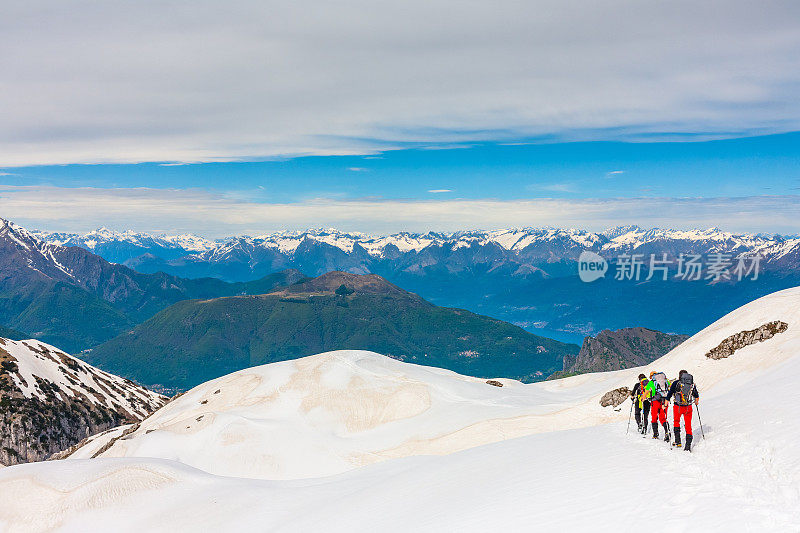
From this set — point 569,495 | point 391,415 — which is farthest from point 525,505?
point 391,415

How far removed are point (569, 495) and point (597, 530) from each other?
169 inches

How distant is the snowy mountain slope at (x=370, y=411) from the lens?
153ft

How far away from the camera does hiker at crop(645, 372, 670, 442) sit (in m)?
27.9

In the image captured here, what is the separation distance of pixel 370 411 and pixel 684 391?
141ft

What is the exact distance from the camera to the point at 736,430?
24703 millimetres

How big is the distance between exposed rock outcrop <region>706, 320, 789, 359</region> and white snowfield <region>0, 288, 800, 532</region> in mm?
783

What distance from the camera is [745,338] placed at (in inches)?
1778

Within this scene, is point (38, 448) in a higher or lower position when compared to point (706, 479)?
lower

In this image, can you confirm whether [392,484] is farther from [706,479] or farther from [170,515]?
[706,479]

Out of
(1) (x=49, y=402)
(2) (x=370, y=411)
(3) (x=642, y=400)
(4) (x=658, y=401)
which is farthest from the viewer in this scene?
(1) (x=49, y=402)

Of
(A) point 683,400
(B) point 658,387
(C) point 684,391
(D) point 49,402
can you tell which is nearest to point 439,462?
(B) point 658,387

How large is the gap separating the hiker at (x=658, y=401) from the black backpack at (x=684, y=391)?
188 centimetres

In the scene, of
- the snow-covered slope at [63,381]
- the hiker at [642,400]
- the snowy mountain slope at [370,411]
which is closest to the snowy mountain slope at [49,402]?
the snow-covered slope at [63,381]

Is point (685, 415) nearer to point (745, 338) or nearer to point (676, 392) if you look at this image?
point (676, 392)
